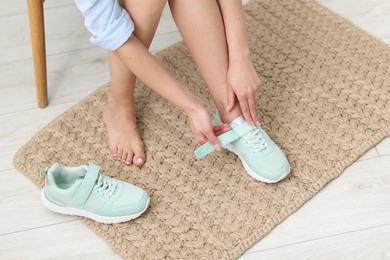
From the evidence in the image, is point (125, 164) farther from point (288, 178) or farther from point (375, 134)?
point (375, 134)

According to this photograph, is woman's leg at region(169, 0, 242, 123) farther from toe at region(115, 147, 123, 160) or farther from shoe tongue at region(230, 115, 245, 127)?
toe at region(115, 147, 123, 160)

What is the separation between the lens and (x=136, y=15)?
3.47 ft

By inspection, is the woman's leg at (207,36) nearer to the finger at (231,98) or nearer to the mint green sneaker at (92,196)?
the finger at (231,98)

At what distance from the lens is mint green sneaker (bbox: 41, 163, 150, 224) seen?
1.11 metres

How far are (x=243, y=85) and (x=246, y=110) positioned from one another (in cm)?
5

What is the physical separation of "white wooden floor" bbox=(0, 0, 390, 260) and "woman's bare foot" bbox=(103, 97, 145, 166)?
0.14 m

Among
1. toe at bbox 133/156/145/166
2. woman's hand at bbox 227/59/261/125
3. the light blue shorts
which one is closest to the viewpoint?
the light blue shorts

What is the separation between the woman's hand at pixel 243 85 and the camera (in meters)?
1.09

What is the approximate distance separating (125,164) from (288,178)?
0.30 m

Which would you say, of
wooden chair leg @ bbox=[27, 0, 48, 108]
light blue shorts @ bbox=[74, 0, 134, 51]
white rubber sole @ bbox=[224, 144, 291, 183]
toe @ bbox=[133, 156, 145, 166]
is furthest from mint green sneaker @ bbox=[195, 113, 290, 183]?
wooden chair leg @ bbox=[27, 0, 48, 108]

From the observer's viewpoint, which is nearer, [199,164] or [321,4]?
[199,164]

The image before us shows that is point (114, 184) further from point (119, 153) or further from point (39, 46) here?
point (39, 46)

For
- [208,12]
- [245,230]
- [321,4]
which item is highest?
[208,12]

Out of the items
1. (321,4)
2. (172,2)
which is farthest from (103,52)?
(321,4)
